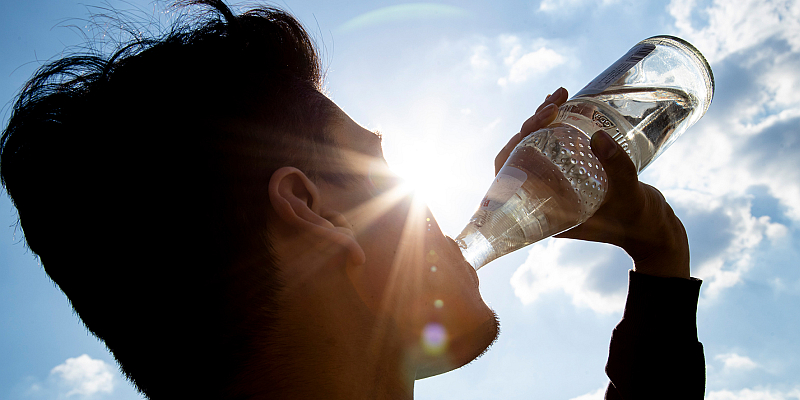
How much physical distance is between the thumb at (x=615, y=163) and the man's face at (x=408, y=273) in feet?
2.11

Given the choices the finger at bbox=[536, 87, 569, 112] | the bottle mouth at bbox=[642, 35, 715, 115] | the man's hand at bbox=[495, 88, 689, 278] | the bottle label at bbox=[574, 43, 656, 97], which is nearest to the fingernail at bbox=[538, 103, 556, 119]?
the man's hand at bbox=[495, 88, 689, 278]

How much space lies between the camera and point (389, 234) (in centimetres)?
125

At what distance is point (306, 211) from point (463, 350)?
0.68 metres

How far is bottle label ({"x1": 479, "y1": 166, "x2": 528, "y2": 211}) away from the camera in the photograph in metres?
1.63

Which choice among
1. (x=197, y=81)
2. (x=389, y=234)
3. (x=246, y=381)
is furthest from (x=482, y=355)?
(x=197, y=81)

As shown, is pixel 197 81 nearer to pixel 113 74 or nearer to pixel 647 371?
pixel 113 74

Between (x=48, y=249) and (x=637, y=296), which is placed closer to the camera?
(x=48, y=249)

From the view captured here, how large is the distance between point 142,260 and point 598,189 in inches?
65.0

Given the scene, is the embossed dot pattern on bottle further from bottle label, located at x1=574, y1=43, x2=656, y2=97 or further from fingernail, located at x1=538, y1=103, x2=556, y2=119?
bottle label, located at x1=574, y1=43, x2=656, y2=97

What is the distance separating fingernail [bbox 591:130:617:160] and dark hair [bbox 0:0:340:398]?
934 millimetres

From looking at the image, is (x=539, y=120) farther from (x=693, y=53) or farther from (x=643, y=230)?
(x=693, y=53)

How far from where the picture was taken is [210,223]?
1127 millimetres

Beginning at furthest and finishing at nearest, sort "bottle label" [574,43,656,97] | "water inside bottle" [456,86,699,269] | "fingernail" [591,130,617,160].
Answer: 1. "bottle label" [574,43,656,97]
2. "water inside bottle" [456,86,699,269]
3. "fingernail" [591,130,617,160]

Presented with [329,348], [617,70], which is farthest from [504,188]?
[329,348]
